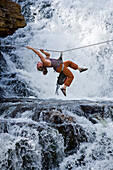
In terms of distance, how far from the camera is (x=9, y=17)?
8289mm

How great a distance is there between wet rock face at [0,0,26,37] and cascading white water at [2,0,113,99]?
1989 mm

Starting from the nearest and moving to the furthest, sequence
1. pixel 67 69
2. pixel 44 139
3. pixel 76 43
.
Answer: pixel 44 139 < pixel 67 69 < pixel 76 43

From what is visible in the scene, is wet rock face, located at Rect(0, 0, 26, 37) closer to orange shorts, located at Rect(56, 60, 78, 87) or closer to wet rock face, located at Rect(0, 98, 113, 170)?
orange shorts, located at Rect(56, 60, 78, 87)

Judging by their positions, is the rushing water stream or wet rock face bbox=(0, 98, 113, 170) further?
the rushing water stream

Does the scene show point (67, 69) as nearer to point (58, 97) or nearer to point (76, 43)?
point (58, 97)

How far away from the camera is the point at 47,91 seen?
952 centimetres

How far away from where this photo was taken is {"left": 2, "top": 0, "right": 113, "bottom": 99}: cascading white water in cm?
1015

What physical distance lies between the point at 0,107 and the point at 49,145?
7.56 feet

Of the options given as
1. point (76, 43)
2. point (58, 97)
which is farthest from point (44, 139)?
point (76, 43)

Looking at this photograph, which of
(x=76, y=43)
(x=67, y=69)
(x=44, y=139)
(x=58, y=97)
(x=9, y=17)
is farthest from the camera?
(x=76, y=43)

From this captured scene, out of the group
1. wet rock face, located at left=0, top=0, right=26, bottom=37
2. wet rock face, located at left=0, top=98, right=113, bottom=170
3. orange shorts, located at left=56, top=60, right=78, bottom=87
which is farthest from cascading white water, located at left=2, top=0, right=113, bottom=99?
wet rock face, located at left=0, top=98, right=113, bottom=170

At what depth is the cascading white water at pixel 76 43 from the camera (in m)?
10.1

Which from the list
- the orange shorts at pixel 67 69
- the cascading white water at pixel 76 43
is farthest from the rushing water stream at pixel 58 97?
the orange shorts at pixel 67 69

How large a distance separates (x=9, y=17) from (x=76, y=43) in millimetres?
4240
